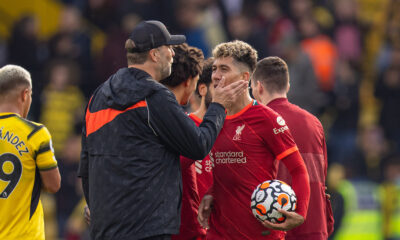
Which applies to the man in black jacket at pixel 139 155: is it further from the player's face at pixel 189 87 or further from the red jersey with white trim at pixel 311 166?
the red jersey with white trim at pixel 311 166

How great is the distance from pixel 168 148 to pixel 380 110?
9793mm

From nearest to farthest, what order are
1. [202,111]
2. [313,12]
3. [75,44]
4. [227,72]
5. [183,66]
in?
[227,72]
[183,66]
[202,111]
[75,44]
[313,12]

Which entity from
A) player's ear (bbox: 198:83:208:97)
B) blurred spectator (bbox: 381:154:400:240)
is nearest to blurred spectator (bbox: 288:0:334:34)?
blurred spectator (bbox: 381:154:400:240)

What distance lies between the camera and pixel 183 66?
564 cm

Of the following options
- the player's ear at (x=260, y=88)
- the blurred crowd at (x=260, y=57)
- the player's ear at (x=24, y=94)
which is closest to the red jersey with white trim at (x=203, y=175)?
the player's ear at (x=260, y=88)

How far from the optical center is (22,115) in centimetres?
575

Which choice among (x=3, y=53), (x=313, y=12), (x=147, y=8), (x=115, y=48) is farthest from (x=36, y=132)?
(x=313, y=12)

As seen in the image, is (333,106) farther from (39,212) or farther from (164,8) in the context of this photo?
(39,212)

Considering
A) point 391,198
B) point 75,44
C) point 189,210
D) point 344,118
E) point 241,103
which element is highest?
point 241,103

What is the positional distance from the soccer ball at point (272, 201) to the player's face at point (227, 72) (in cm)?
92

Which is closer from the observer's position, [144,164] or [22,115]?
[144,164]

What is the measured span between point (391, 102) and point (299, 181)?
29.8ft

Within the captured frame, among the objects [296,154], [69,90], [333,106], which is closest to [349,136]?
[333,106]

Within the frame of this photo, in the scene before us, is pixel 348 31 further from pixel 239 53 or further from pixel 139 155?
pixel 139 155
